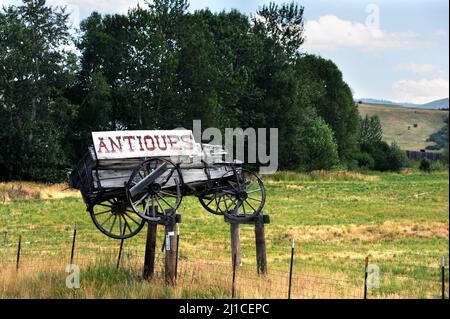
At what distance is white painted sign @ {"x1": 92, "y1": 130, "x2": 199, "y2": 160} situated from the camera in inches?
674

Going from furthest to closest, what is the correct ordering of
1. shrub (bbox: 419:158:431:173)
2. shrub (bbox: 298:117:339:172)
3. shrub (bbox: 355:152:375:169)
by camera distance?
shrub (bbox: 355:152:375:169)
shrub (bbox: 419:158:431:173)
shrub (bbox: 298:117:339:172)

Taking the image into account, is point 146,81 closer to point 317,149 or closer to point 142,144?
point 317,149

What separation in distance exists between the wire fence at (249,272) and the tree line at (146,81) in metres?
27.6

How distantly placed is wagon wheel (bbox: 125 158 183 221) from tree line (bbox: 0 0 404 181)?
3491 cm

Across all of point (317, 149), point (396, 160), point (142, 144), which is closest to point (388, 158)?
point (396, 160)

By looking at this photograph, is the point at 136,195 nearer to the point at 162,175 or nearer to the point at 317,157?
the point at 162,175

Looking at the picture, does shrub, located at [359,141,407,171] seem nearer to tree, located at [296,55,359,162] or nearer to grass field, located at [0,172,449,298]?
tree, located at [296,55,359,162]

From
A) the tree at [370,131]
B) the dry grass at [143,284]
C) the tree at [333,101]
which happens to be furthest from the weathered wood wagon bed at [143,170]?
the tree at [370,131]

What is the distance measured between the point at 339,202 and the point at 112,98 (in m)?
22.4

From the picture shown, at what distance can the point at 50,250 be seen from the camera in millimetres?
23281

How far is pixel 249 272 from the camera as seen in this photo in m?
19.7

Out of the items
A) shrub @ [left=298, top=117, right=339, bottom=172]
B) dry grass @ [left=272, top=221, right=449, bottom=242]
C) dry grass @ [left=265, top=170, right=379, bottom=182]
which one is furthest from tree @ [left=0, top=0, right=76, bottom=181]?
shrub @ [left=298, top=117, right=339, bottom=172]

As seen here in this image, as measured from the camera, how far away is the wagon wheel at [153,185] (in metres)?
17.7
